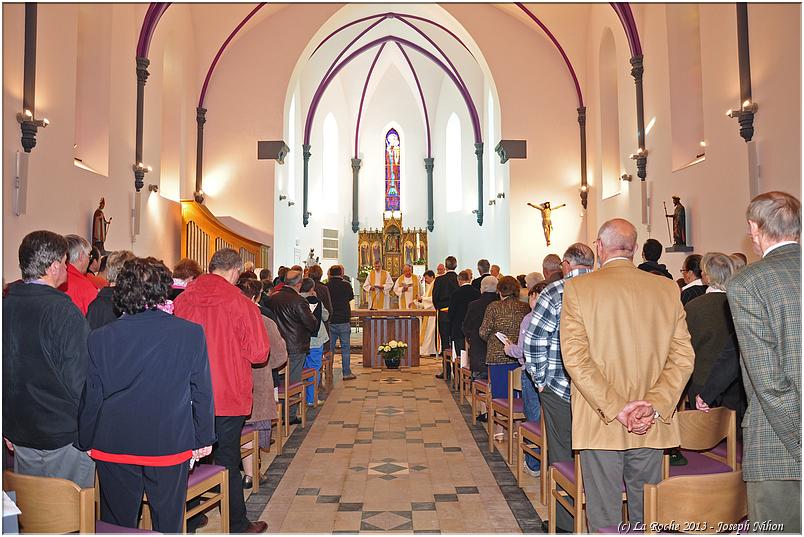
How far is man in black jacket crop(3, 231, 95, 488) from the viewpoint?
2902 millimetres

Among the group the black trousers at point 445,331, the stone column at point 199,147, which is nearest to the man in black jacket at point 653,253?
the black trousers at point 445,331

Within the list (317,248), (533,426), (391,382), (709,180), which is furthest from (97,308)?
(317,248)

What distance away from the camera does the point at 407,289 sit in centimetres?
1384

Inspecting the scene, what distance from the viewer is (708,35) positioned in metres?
8.88

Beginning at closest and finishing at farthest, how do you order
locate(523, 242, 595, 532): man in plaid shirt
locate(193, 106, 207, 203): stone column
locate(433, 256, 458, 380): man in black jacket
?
locate(523, 242, 595, 532): man in plaid shirt
locate(433, 256, 458, 380): man in black jacket
locate(193, 106, 207, 203): stone column

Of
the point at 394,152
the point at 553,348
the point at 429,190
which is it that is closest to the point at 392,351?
the point at 553,348

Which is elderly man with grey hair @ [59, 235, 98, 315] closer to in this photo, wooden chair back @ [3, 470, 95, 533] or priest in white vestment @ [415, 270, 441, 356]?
wooden chair back @ [3, 470, 95, 533]

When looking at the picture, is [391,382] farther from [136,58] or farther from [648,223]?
Answer: [136,58]

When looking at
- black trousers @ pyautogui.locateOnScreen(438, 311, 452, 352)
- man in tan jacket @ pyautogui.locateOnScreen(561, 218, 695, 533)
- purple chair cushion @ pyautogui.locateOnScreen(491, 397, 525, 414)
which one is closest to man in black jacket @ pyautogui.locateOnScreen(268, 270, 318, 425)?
purple chair cushion @ pyautogui.locateOnScreen(491, 397, 525, 414)

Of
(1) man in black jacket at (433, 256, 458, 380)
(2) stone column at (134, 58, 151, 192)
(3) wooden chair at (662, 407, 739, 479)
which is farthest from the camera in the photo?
(2) stone column at (134, 58, 151, 192)

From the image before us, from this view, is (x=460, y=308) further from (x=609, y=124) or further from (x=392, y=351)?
(x=609, y=124)

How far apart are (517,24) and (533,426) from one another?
1230 cm

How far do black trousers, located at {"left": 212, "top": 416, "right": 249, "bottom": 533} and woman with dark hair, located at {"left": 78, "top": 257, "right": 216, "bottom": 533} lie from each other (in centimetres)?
106

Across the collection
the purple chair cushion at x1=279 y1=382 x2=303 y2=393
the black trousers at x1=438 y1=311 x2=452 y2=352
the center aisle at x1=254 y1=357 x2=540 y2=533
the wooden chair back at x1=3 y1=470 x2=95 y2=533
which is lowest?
the center aisle at x1=254 y1=357 x2=540 y2=533
